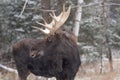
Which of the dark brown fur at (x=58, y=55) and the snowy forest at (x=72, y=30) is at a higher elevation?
the dark brown fur at (x=58, y=55)

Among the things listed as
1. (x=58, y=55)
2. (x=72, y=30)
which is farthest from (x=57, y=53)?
(x=72, y=30)

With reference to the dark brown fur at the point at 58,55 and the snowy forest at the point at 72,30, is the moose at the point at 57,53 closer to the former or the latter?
the dark brown fur at the point at 58,55

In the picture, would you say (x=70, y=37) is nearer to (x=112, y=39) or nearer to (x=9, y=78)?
(x=9, y=78)

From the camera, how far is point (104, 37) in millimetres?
14352

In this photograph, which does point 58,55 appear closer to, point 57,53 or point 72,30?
point 57,53

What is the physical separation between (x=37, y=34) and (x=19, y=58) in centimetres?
537

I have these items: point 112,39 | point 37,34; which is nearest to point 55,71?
point 37,34

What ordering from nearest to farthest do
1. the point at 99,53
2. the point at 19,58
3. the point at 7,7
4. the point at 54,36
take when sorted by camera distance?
the point at 54,36 < the point at 19,58 < the point at 7,7 < the point at 99,53

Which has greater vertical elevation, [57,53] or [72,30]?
[57,53]

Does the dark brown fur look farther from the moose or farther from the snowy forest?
the snowy forest

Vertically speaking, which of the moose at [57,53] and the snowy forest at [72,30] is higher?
the moose at [57,53]

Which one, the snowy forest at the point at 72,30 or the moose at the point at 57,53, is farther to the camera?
the snowy forest at the point at 72,30

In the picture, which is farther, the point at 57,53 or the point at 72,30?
the point at 72,30

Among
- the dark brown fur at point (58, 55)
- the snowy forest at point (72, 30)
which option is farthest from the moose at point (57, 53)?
the snowy forest at point (72, 30)
